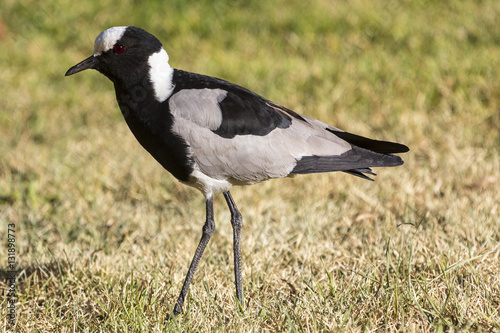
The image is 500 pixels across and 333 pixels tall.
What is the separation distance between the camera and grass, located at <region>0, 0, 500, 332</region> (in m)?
2.69

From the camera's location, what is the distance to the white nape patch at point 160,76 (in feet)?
9.20

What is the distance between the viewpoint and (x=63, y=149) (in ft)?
16.5

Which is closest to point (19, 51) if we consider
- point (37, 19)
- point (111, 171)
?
point (37, 19)

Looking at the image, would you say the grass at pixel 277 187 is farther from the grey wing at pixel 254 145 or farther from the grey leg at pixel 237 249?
the grey wing at pixel 254 145

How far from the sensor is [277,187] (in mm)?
4348

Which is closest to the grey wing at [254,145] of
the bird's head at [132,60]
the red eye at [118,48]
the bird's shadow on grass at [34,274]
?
the bird's head at [132,60]

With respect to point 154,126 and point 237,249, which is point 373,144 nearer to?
point 237,249

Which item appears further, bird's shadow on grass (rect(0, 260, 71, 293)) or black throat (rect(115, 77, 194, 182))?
bird's shadow on grass (rect(0, 260, 71, 293))

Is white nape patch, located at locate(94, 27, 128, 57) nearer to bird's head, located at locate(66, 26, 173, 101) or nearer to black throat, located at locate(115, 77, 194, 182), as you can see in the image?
bird's head, located at locate(66, 26, 173, 101)

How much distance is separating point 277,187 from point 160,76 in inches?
66.4

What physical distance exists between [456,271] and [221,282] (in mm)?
1016

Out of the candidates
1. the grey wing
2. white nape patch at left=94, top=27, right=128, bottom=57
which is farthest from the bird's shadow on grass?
white nape patch at left=94, top=27, right=128, bottom=57

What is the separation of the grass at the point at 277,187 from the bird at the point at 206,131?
14.8 inches

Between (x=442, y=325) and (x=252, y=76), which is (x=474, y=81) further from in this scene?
(x=442, y=325)
